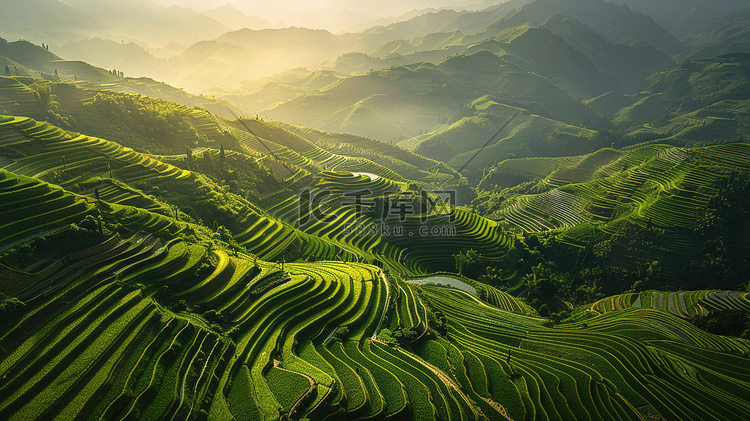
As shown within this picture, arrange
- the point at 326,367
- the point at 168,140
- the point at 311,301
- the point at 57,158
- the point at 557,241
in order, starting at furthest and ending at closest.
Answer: the point at 168,140 < the point at 557,241 < the point at 57,158 < the point at 311,301 < the point at 326,367

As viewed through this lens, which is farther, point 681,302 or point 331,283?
point 681,302

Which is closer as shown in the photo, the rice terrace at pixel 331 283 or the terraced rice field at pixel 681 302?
the rice terrace at pixel 331 283

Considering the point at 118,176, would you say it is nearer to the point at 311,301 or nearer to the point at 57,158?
the point at 57,158

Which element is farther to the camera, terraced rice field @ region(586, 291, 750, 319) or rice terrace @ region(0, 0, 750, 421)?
terraced rice field @ region(586, 291, 750, 319)

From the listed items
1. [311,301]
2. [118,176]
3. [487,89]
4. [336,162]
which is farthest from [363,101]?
[311,301]

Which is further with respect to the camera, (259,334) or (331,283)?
(331,283)

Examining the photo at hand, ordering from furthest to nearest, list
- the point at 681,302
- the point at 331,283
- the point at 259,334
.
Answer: the point at 681,302
the point at 331,283
the point at 259,334

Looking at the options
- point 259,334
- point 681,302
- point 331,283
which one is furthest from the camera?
point 681,302

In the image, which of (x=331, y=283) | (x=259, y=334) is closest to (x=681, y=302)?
(x=331, y=283)

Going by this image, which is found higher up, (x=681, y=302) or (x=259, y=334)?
(x=681, y=302)

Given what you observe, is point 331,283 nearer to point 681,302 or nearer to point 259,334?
point 259,334

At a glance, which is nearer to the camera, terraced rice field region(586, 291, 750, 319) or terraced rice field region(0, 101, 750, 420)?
terraced rice field region(0, 101, 750, 420)
